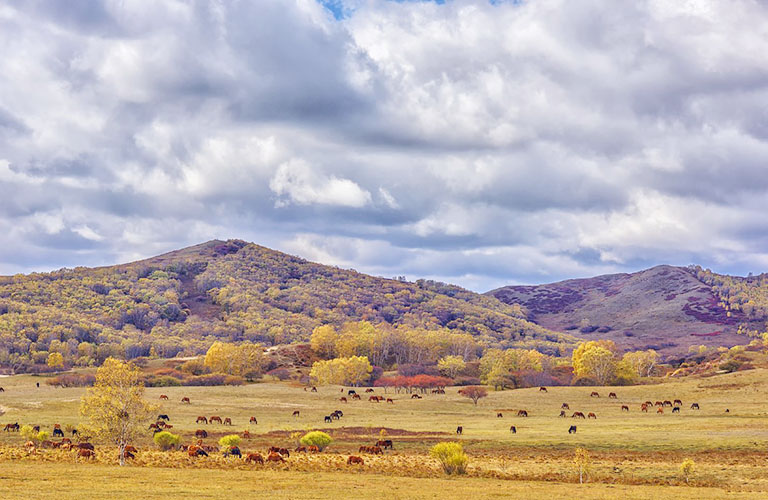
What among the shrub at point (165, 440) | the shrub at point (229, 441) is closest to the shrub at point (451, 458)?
the shrub at point (229, 441)

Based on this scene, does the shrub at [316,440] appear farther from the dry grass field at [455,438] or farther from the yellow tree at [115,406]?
the yellow tree at [115,406]

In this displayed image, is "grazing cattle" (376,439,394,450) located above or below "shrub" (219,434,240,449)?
below

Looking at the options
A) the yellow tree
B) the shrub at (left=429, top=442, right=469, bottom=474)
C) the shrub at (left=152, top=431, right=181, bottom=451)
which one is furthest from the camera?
the shrub at (left=152, top=431, right=181, bottom=451)

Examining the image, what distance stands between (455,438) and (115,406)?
33665mm

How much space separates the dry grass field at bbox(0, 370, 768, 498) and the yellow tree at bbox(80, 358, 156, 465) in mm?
2194

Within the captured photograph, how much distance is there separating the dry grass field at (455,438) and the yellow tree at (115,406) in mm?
2194

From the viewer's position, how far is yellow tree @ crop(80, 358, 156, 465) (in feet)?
172

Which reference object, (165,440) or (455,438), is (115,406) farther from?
(455,438)

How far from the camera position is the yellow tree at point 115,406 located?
52469mm

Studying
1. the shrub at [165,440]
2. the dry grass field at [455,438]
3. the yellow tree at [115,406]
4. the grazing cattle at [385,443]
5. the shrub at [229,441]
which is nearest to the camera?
the dry grass field at [455,438]

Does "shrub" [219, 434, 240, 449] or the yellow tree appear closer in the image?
the yellow tree

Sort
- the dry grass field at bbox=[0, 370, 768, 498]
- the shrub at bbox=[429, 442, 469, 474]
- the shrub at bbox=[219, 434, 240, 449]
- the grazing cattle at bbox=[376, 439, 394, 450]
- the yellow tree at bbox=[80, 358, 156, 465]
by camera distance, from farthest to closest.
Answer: the grazing cattle at bbox=[376, 439, 394, 450] → the shrub at bbox=[219, 434, 240, 449] → the yellow tree at bbox=[80, 358, 156, 465] → the shrub at bbox=[429, 442, 469, 474] → the dry grass field at bbox=[0, 370, 768, 498]

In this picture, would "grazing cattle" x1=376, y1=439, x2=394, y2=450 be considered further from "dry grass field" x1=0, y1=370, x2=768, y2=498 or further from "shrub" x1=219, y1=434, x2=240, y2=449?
"shrub" x1=219, y1=434, x2=240, y2=449

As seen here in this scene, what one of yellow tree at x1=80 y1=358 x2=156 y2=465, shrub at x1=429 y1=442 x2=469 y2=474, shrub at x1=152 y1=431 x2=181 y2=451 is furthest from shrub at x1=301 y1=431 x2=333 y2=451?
shrub at x1=429 y1=442 x2=469 y2=474
